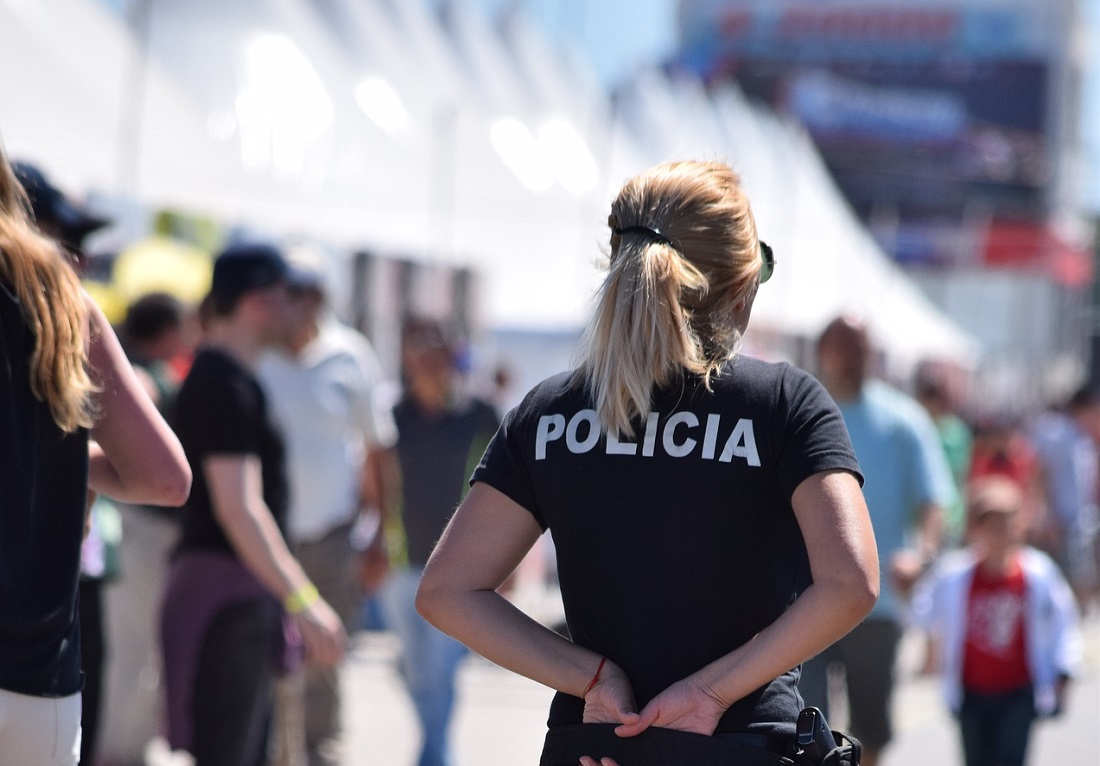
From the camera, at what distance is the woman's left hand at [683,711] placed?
2.12 meters

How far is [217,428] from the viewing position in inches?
156

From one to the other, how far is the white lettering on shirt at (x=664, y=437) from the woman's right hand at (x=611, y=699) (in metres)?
0.30

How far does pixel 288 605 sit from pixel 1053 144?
6432 centimetres

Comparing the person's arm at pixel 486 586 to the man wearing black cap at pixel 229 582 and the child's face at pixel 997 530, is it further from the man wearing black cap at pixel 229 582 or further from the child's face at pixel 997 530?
the child's face at pixel 997 530

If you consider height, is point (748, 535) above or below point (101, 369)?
below

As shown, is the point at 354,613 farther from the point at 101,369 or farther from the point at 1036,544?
the point at 1036,544

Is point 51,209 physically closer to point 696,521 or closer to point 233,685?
point 233,685

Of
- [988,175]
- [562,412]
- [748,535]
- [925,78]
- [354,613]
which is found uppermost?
[925,78]

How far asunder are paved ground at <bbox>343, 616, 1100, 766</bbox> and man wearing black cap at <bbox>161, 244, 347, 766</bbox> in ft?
8.31

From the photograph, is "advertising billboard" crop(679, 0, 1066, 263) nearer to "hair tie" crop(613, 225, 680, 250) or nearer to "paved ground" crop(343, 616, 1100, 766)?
"paved ground" crop(343, 616, 1100, 766)

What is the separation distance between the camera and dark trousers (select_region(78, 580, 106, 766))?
373 centimetres

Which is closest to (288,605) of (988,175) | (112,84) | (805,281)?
(112,84)

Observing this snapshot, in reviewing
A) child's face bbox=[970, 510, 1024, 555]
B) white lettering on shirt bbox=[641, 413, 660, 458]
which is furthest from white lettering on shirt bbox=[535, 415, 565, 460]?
child's face bbox=[970, 510, 1024, 555]

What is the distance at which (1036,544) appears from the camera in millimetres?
12125
